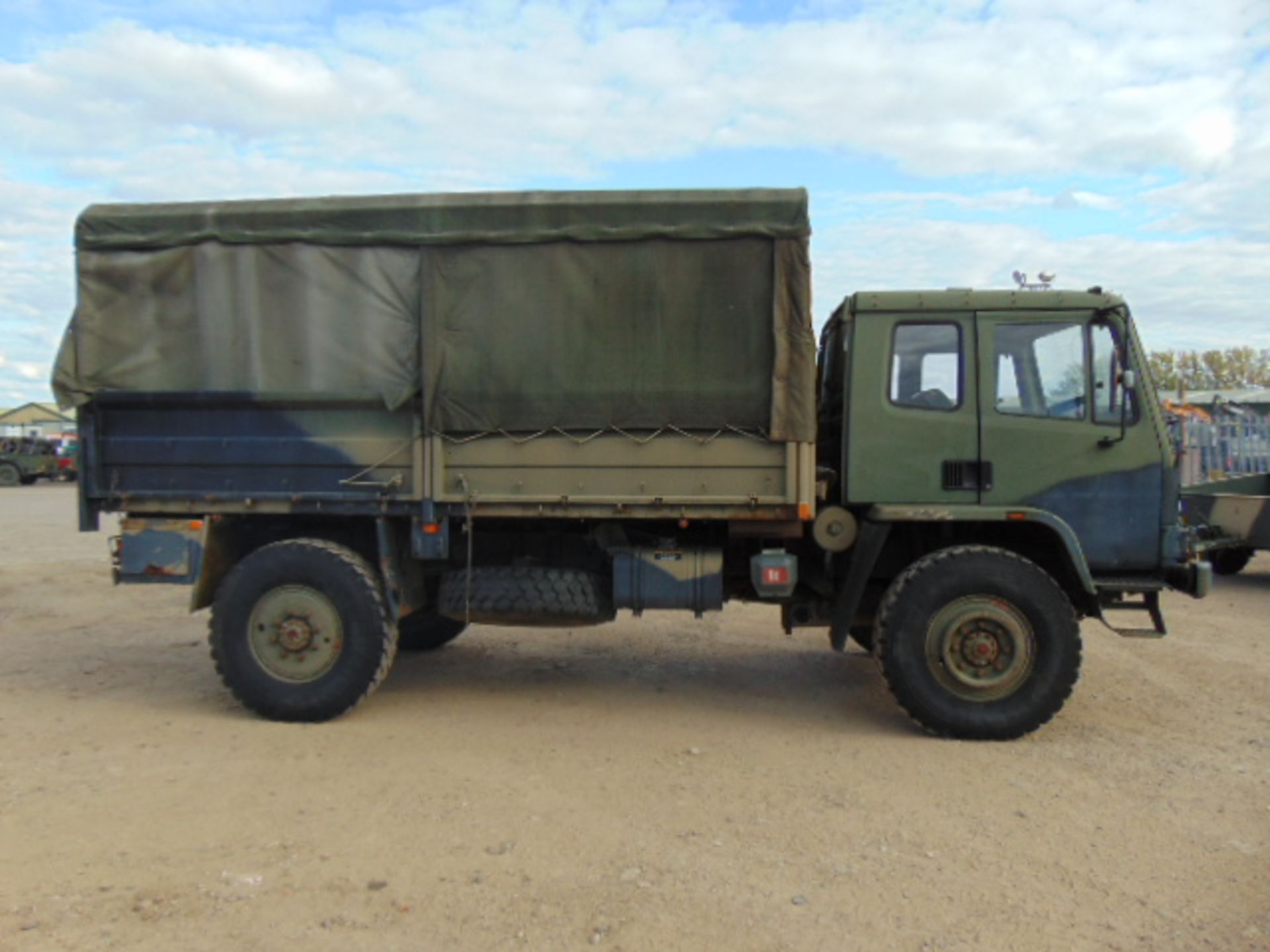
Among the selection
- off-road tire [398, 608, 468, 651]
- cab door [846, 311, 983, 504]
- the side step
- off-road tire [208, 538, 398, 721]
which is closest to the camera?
the side step

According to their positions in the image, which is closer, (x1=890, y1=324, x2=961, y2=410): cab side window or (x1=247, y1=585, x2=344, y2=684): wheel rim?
(x1=890, y1=324, x2=961, y2=410): cab side window

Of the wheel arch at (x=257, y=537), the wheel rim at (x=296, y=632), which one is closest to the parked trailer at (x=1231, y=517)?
the wheel arch at (x=257, y=537)

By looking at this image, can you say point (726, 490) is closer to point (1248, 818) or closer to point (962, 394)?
point (962, 394)

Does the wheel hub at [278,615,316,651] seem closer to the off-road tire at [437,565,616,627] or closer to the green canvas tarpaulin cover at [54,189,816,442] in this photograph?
the off-road tire at [437,565,616,627]

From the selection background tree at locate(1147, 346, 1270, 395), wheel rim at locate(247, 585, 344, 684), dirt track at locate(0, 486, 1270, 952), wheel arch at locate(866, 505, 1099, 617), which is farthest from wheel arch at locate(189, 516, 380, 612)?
background tree at locate(1147, 346, 1270, 395)

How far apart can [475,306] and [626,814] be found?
3.13m

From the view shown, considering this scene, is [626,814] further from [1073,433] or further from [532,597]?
[1073,433]

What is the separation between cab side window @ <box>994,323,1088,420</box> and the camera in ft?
19.0

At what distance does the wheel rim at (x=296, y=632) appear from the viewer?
6039 millimetres

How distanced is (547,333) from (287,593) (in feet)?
7.52

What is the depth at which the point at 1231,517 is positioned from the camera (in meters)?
11.9

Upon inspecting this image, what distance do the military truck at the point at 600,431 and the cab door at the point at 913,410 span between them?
17 millimetres

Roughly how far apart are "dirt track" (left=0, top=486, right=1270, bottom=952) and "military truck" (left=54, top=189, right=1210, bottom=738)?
632 mm

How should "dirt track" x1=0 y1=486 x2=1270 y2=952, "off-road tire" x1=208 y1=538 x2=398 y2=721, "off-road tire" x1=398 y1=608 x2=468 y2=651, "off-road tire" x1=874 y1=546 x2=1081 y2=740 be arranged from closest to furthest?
"dirt track" x1=0 y1=486 x2=1270 y2=952
"off-road tire" x1=874 y1=546 x2=1081 y2=740
"off-road tire" x1=208 y1=538 x2=398 y2=721
"off-road tire" x1=398 y1=608 x2=468 y2=651
